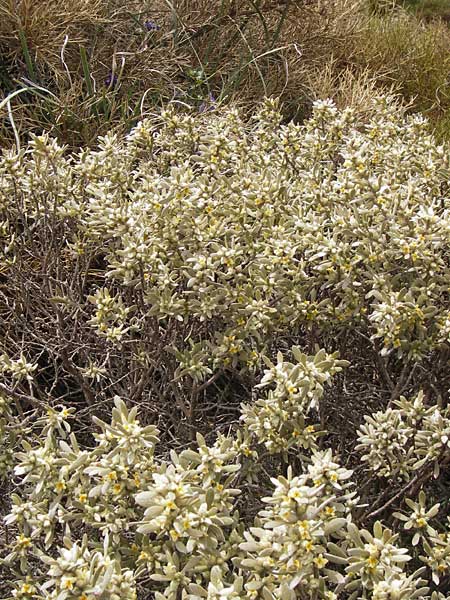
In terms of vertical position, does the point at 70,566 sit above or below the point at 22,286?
above

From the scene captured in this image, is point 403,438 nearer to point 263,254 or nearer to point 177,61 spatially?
point 263,254

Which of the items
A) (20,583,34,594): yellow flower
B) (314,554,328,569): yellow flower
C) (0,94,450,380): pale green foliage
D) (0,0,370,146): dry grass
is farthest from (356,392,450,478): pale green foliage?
(0,0,370,146): dry grass

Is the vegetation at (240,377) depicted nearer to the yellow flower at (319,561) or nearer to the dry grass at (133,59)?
the yellow flower at (319,561)

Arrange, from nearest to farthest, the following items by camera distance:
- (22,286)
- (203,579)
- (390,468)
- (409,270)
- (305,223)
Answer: (203,579) < (390,468) < (409,270) < (305,223) < (22,286)

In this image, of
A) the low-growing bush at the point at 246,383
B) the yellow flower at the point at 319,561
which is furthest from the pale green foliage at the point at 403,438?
the yellow flower at the point at 319,561

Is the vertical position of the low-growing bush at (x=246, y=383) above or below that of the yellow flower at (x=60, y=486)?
above

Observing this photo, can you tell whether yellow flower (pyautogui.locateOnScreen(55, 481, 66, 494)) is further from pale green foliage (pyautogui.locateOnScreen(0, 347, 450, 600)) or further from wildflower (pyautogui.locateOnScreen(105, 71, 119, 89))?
wildflower (pyautogui.locateOnScreen(105, 71, 119, 89))

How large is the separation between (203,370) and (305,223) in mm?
550

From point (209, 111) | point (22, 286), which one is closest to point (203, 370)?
point (22, 286)

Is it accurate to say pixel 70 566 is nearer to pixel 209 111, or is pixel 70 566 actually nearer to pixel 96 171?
pixel 96 171

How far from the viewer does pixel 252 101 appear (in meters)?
4.70

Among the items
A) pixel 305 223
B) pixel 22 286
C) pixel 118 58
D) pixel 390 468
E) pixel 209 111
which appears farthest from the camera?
pixel 118 58

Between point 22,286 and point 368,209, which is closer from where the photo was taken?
point 368,209

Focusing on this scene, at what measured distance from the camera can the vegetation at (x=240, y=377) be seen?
1.67 metres
